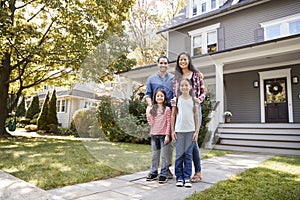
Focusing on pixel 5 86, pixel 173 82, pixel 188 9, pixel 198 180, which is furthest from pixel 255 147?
pixel 5 86

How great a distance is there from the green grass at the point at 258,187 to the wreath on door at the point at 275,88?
18.3ft

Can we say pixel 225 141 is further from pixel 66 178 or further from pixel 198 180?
pixel 66 178

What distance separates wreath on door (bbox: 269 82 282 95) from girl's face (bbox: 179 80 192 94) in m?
7.03

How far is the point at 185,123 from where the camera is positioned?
2076mm

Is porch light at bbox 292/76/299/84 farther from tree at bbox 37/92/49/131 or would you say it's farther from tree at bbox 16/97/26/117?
tree at bbox 16/97/26/117

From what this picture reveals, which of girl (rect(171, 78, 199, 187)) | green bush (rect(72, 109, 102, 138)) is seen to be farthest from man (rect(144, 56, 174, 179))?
green bush (rect(72, 109, 102, 138))

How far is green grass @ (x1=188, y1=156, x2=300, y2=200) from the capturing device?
195cm

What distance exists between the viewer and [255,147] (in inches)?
222

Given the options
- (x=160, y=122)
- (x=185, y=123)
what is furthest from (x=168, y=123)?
(x=185, y=123)

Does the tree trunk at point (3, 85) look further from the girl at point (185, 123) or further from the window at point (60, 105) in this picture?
the girl at point (185, 123)

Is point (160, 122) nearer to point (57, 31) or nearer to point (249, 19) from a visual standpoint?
point (57, 31)

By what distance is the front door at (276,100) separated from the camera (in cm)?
765

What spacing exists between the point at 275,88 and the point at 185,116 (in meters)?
7.08

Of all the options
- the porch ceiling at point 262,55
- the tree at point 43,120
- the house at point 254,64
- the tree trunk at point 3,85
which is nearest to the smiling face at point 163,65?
the porch ceiling at point 262,55
